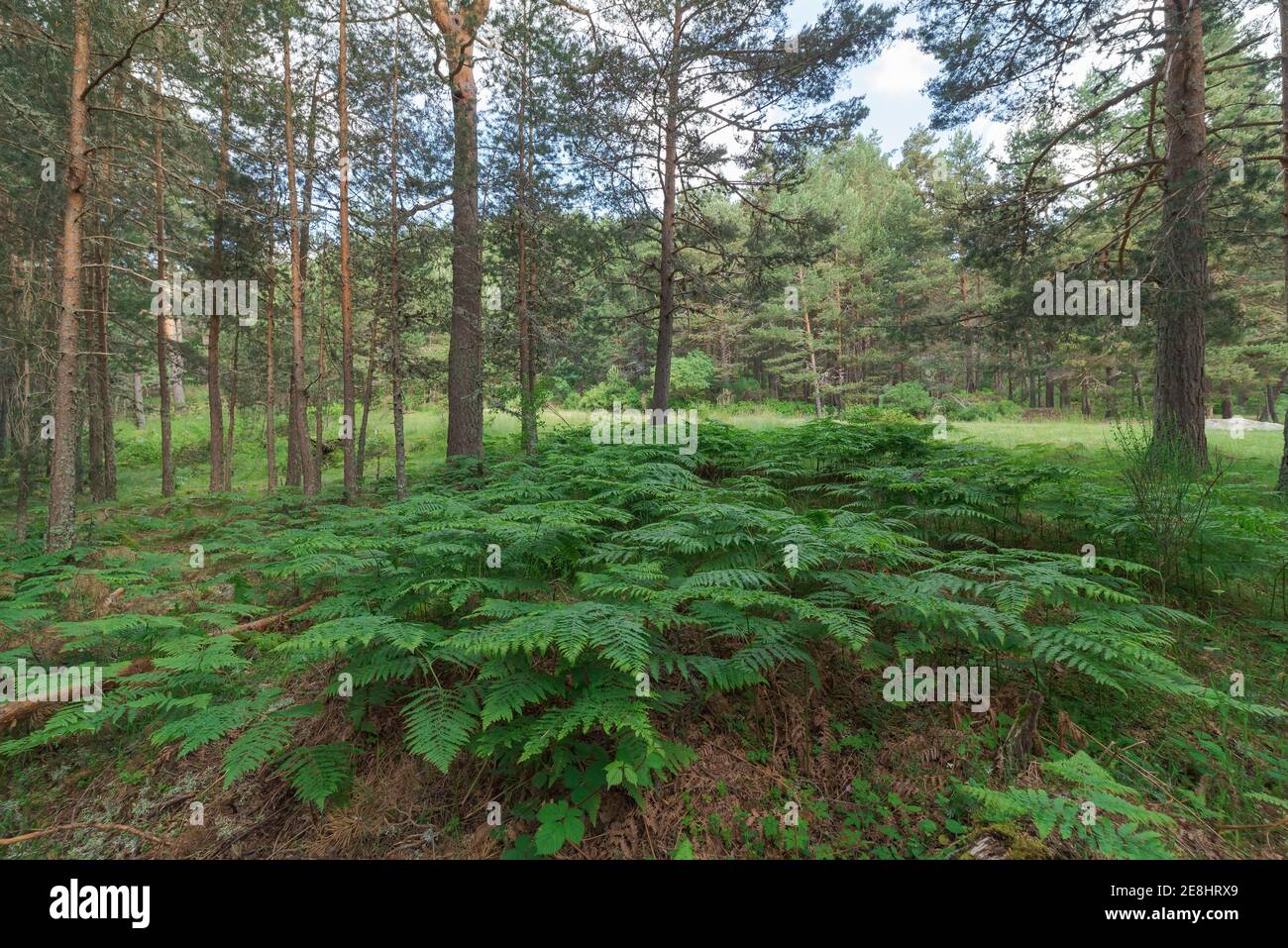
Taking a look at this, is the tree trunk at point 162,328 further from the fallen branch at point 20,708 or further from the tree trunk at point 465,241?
the fallen branch at point 20,708

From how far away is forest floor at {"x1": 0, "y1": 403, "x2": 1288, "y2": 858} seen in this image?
2.32 meters

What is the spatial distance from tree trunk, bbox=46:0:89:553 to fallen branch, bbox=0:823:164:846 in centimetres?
617

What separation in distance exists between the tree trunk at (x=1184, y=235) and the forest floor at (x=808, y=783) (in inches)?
206

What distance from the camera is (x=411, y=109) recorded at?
401 inches

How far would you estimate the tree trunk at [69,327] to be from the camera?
691cm

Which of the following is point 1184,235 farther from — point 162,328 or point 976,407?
point 162,328

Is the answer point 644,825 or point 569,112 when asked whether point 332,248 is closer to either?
point 569,112

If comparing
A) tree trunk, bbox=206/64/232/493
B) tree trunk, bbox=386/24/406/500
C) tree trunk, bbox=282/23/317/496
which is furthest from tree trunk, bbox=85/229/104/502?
tree trunk, bbox=386/24/406/500

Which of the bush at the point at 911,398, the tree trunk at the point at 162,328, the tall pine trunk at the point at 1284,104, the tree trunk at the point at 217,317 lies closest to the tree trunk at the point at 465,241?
the tree trunk at the point at 217,317

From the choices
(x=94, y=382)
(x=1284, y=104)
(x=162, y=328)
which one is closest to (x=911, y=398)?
(x=1284, y=104)

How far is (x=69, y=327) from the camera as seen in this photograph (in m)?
7.15

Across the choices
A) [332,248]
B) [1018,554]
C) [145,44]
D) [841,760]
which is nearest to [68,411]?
[145,44]

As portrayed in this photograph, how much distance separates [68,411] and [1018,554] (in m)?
11.7

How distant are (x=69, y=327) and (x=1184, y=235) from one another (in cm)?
1612
